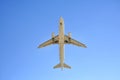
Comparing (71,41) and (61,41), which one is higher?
(71,41)

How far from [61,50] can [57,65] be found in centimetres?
952

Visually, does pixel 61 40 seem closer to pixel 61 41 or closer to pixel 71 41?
pixel 61 41

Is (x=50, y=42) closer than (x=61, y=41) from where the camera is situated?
No

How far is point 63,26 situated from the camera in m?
93.1

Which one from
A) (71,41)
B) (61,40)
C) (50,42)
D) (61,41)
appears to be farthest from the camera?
(50,42)

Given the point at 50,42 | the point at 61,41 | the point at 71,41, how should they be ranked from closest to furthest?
1. the point at 61,41
2. the point at 71,41
3. the point at 50,42

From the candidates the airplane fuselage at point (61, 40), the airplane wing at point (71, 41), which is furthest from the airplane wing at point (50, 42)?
the airplane wing at point (71, 41)

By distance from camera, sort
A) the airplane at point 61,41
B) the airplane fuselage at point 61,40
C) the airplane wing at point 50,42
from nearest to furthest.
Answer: the airplane fuselage at point 61,40 → the airplane at point 61,41 → the airplane wing at point 50,42

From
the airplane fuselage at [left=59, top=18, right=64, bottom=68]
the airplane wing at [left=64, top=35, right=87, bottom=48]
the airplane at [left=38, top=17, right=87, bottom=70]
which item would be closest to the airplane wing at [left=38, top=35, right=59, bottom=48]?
the airplane at [left=38, top=17, right=87, bottom=70]

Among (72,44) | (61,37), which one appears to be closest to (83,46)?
(72,44)

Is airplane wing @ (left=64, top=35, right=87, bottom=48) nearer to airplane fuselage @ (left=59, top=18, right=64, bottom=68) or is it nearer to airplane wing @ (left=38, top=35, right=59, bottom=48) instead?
airplane fuselage @ (left=59, top=18, right=64, bottom=68)

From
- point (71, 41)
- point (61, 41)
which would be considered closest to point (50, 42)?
point (61, 41)

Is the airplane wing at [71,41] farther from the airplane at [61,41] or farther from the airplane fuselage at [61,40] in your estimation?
the airplane fuselage at [61,40]

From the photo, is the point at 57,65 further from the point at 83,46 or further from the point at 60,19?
the point at 60,19
